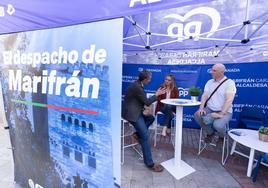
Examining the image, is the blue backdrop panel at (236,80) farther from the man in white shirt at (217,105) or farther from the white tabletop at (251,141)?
the white tabletop at (251,141)

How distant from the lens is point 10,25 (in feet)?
5.83

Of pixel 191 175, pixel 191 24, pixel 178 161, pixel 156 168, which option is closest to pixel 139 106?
pixel 156 168

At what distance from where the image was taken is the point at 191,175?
9.39ft

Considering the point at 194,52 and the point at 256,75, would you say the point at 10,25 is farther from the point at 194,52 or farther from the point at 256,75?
the point at 256,75

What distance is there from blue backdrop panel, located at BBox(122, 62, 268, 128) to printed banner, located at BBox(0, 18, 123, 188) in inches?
159

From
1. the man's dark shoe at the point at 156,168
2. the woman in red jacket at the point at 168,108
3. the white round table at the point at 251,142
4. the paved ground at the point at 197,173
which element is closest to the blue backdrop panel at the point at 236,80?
the woman in red jacket at the point at 168,108

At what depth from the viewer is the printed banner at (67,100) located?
52.3 inches

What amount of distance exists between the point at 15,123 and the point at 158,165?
209 centimetres

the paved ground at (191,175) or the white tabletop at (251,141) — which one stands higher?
the white tabletop at (251,141)

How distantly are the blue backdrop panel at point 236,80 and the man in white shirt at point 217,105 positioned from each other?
155 centimetres

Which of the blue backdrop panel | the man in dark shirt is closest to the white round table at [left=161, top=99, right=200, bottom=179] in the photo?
the man in dark shirt

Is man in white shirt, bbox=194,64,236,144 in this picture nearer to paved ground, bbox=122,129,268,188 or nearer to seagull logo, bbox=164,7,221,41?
paved ground, bbox=122,129,268,188

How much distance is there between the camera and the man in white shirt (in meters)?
3.24

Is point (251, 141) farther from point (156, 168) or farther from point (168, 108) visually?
point (168, 108)
